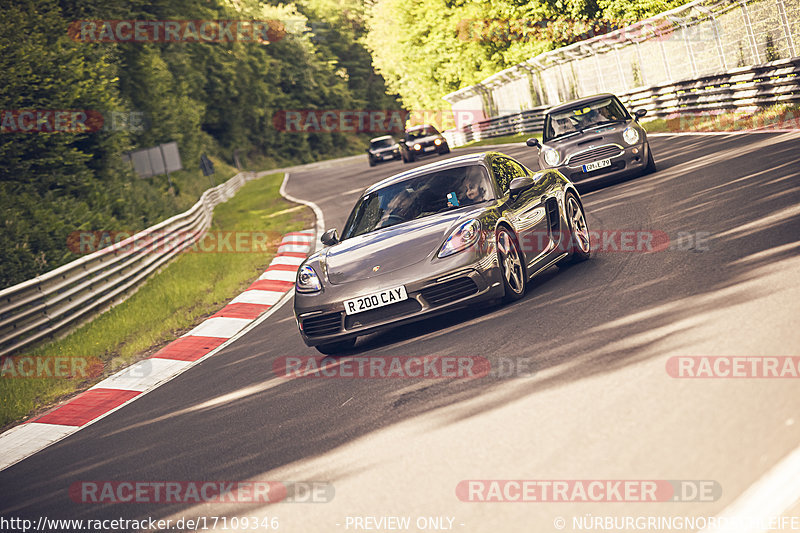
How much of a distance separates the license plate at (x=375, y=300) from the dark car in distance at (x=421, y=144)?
3269 cm

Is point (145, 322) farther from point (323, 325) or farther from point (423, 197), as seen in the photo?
point (323, 325)

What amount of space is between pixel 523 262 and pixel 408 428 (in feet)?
10.1

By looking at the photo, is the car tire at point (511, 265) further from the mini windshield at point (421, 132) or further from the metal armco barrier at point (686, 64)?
the mini windshield at point (421, 132)

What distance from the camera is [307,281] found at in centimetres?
796

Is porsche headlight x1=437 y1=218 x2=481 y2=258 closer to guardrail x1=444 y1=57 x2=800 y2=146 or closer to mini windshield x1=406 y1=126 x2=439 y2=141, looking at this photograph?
guardrail x1=444 y1=57 x2=800 y2=146

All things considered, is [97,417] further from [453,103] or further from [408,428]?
[453,103]

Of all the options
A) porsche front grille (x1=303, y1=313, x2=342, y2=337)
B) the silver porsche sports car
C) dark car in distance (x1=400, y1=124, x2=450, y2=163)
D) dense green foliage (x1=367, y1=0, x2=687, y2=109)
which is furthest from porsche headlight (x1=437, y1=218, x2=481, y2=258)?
dense green foliage (x1=367, y1=0, x2=687, y2=109)

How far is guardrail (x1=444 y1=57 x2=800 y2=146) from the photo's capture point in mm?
18547

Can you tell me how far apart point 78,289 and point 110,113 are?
51.5 ft

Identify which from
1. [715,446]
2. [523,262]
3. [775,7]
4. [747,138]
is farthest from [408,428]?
[775,7]

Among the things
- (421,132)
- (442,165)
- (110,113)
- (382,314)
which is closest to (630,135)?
(442,165)

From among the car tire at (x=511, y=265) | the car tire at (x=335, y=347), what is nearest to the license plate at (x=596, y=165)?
the car tire at (x=511, y=265)

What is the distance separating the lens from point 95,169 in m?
28.6

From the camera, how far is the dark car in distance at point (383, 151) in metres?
46.5
